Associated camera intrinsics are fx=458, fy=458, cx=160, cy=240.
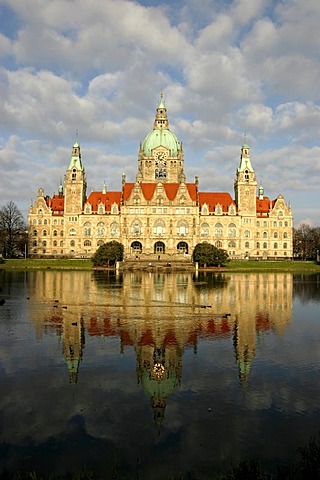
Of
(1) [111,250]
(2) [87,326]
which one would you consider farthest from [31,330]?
(1) [111,250]

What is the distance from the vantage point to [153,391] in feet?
49.0

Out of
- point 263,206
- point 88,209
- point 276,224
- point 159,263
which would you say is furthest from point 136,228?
point 276,224

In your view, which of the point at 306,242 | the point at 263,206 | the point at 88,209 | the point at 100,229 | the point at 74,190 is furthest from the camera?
the point at 306,242

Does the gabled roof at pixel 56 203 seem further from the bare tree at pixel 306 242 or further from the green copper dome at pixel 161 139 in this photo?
the bare tree at pixel 306 242

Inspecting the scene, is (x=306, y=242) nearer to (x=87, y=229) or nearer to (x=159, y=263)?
(x=159, y=263)

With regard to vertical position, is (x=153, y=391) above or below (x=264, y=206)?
below

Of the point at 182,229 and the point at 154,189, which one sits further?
the point at 154,189

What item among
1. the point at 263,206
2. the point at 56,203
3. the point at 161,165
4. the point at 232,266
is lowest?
the point at 232,266

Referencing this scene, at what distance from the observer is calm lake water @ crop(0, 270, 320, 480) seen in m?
10.8

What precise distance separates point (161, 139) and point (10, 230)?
46.5m

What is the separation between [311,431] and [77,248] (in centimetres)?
10554

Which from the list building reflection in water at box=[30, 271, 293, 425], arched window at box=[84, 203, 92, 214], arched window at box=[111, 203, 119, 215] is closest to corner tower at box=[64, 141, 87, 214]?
arched window at box=[84, 203, 92, 214]

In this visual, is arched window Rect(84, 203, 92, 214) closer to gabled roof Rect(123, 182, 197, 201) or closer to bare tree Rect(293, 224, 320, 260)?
gabled roof Rect(123, 182, 197, 201)

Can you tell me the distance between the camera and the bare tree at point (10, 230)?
113938mm
